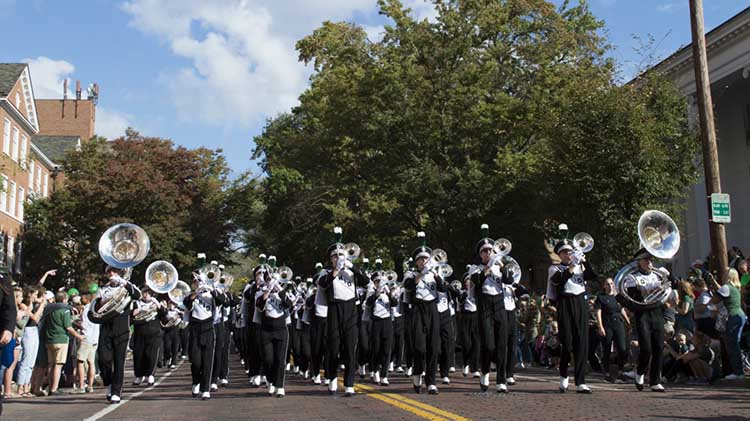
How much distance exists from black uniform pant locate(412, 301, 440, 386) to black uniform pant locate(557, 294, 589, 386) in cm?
195

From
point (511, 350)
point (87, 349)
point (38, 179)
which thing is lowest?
point (511, 350)

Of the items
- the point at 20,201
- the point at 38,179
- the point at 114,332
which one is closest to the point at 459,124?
the point at 114,332

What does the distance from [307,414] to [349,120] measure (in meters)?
23.2

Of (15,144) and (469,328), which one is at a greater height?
(15,144)

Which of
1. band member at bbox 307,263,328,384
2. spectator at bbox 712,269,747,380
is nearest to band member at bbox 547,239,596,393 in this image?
spectator at bbox 712,269,747,380

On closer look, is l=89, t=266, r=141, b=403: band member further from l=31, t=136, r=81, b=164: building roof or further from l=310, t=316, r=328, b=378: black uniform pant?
l=31, t=136, r=81, b=164: building roof

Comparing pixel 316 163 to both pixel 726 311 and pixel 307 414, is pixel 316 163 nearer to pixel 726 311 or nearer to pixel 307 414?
pixel 726 311

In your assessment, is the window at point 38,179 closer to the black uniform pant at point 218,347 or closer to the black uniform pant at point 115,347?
the black uniform pant at point 218,347

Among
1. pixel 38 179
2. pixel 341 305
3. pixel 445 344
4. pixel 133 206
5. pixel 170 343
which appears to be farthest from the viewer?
pixel 38 179

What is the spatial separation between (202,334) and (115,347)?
143 centimetres

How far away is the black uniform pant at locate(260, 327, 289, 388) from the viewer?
1393 centimetres

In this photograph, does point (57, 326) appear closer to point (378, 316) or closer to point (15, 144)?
point (378, 316)

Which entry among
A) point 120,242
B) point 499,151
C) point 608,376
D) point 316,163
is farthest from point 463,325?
point 316,163

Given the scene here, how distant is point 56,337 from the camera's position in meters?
16.7
